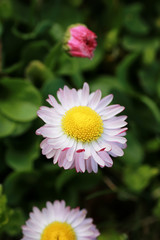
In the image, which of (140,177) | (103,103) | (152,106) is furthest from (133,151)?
(103,103)

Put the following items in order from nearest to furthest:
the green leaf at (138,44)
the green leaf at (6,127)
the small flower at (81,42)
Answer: the small flower at (81,42) < the green leaf at (6,127) < the green leaf at (138,44)

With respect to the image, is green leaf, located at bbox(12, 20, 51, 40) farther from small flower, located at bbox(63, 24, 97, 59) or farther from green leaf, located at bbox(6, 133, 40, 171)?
green leaf, located at bbox(6, 133, 40, 171)

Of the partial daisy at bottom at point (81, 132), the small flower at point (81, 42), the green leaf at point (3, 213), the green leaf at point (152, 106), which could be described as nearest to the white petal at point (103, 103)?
the partial daisy at bottom at point (81, 132)

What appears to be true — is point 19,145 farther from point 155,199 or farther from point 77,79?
point 155,199

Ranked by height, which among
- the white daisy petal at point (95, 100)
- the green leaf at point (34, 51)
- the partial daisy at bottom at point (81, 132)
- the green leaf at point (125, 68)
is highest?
the green leaf at point (34, 51)

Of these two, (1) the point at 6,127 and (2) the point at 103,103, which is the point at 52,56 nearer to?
(1) the point at 6,127

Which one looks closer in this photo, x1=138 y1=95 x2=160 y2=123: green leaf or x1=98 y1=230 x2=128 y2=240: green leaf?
x1=98 y1=230 x2=128 y2=240: green leaf

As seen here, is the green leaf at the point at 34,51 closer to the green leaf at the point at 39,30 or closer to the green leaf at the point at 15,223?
the green leaf at the point at 39,30

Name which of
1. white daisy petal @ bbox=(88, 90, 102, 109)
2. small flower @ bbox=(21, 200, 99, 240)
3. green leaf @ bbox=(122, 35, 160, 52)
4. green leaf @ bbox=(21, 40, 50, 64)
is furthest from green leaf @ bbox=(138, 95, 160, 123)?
small flower @ bbox=(21, 200, 99, 240)
